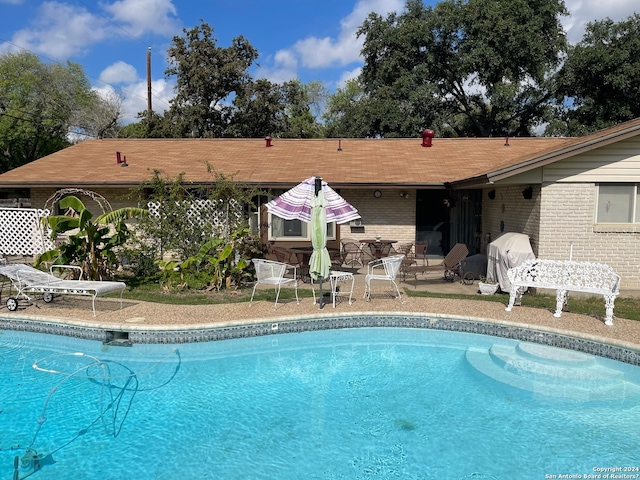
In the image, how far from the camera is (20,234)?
14.9m

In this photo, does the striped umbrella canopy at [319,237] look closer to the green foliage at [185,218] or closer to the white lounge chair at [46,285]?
the green foliage at [185,218]

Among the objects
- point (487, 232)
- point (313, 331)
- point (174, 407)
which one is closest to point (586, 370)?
point (313, 331)

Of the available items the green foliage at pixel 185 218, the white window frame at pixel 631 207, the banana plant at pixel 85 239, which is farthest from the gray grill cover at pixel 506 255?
the banana plant at pixel 85 239

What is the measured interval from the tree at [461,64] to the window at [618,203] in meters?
21.2

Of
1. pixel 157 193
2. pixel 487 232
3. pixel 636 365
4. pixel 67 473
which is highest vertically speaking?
pixel 157 193

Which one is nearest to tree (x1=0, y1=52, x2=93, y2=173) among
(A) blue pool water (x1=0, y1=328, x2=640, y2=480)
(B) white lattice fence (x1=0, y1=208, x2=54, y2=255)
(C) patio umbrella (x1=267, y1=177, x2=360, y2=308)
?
(B) white lattice fence (x1=0, y1=208, x2=54, y2=255)

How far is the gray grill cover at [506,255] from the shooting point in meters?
11.0

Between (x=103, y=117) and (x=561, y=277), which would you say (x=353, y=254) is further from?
(x=103, y=117)

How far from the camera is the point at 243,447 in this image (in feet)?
18.1

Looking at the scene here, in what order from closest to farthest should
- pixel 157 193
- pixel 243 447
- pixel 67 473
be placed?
pixel 67 473 < pixel 243 447 < pixel 157 193

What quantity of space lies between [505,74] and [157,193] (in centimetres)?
2683

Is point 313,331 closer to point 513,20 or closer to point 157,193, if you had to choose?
point 157,193

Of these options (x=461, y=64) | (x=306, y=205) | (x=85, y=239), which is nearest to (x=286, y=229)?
(x=306, y=205)

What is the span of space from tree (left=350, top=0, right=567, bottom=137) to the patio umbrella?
22480 millimetres
